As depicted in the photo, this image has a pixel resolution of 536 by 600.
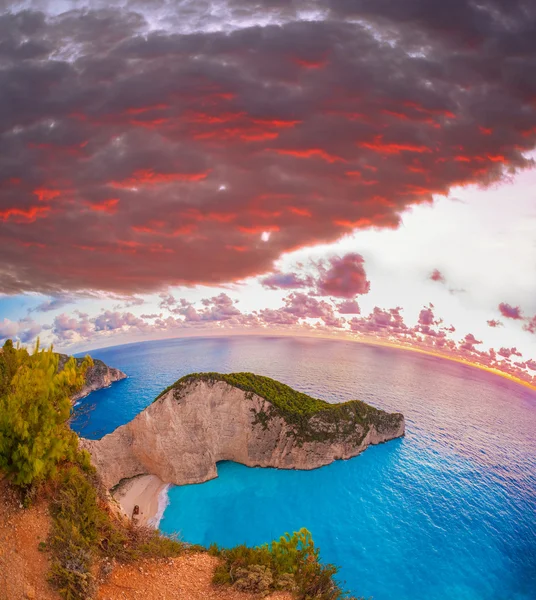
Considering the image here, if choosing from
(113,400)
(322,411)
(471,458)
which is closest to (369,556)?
(322,411)

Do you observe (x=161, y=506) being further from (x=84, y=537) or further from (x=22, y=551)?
(x=22, y=551)

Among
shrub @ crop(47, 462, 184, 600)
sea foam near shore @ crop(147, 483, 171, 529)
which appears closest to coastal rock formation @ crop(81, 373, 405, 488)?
sea foam near shore @ crop(147, 483, 171, 529)

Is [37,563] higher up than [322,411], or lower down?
higher up

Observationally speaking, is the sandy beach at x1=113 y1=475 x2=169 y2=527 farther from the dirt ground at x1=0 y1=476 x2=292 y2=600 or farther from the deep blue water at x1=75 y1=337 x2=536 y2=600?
the dirt ground at x1=0 y1=476 x2=292 y2=600

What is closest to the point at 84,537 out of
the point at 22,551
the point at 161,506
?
the point at 22,551

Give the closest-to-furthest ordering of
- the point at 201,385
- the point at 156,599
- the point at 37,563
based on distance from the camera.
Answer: the point at 37,563 → the point at 156,599 → the point at 201,385

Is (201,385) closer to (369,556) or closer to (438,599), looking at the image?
(369,556)

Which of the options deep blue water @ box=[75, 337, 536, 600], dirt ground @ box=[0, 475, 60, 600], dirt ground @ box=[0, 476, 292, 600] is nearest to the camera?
dirt ground @ box=[0, 475, 60, 600]
